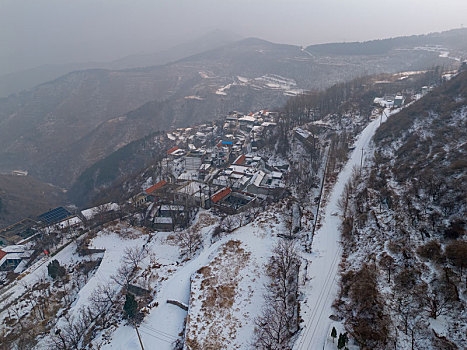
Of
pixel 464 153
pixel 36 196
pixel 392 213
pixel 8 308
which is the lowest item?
pixel 36 196

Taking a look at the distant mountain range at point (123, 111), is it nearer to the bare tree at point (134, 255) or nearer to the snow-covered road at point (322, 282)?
the bare tree at point (134, 255)

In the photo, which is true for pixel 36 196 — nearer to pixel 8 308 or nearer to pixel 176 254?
pixel 8 308

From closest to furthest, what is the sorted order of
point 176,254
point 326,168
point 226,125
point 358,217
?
point 358,217 → point 176,254 → point 326,168 → point 226,125

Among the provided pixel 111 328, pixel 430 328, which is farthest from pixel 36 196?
pixel 430 328

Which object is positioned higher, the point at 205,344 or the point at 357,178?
the point at 357,178

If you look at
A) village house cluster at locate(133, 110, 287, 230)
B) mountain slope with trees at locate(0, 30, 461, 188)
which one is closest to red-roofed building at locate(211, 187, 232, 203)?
village house cluster at locate(133, 110, 287, 230)

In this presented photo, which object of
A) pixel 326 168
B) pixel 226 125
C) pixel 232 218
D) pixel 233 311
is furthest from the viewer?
pixel 226 125
